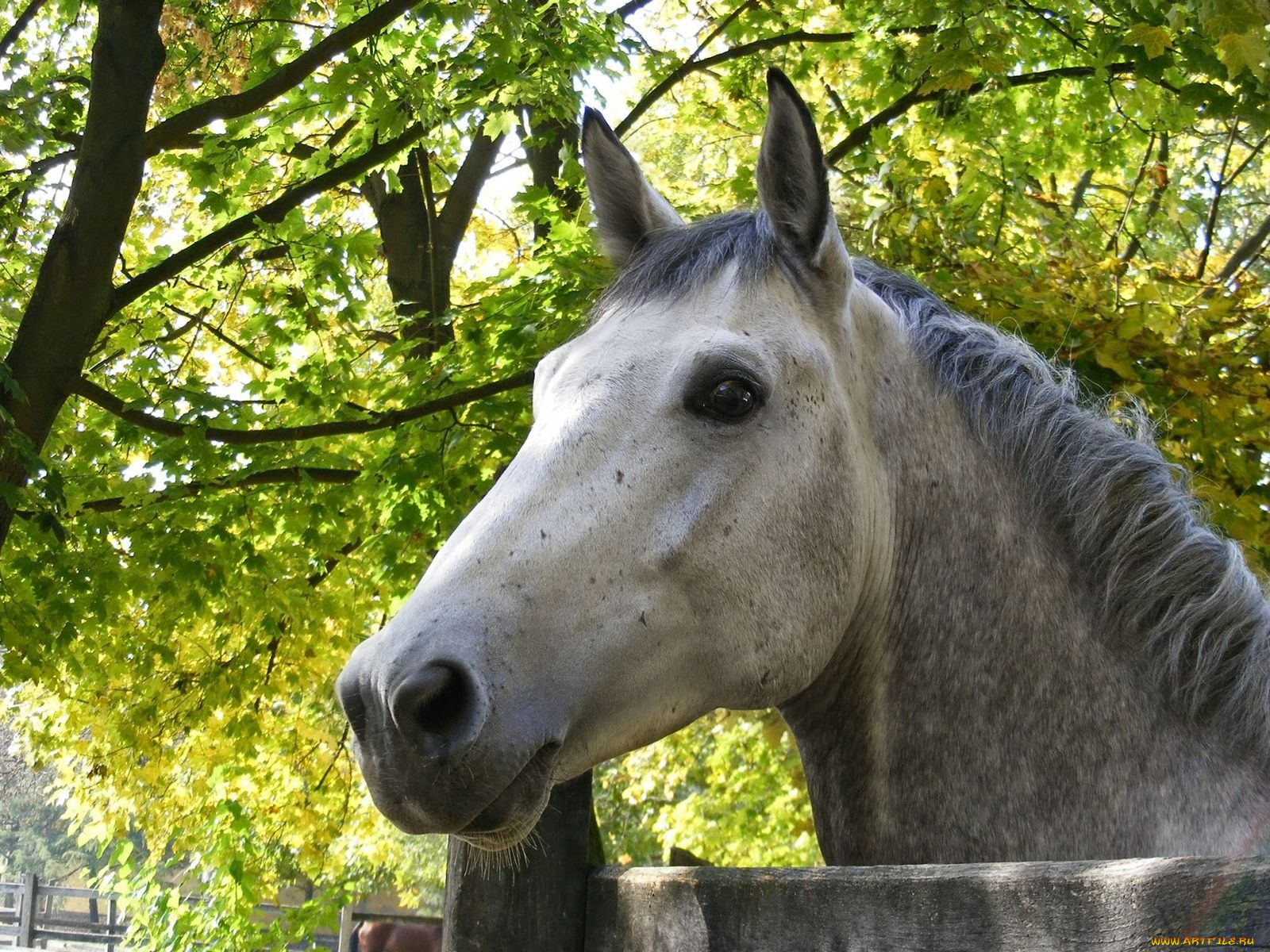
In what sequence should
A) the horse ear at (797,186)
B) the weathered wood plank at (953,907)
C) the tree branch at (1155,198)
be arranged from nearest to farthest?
1. the weathered wood plank at (953,907)
2. the horse ear at (797,186)
3. the tree branch at (1155,198)

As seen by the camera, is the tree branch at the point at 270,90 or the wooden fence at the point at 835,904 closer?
the wooden fence at the point at 835,904

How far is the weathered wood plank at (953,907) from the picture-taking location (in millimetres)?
1110

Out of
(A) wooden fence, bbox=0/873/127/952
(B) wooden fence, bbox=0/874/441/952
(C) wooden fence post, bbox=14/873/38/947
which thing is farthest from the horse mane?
(C) wooden fence post, bbox=14/873/38/947

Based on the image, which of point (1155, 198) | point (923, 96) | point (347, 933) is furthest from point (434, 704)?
point (347, 933)

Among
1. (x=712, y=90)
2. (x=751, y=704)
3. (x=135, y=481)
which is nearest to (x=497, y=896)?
(x=751, y=704)

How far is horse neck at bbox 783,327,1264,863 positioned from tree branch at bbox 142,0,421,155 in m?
3.31

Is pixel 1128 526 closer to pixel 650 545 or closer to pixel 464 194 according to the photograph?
pixel 650 545

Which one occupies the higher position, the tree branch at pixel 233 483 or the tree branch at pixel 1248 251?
the tree branch at pixel 1248 251

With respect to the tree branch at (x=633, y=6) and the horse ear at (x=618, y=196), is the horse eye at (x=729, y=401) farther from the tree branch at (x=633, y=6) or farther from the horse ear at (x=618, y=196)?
the tree branch at (x=633, y=6)

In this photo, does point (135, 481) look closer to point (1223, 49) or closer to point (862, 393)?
point (862, 393)

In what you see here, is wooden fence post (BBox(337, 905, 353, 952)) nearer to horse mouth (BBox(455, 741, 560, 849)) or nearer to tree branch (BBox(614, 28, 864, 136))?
tree branch (BBox(614, 28, 864, 136))

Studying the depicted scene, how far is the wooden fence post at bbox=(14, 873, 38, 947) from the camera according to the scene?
61.4ft

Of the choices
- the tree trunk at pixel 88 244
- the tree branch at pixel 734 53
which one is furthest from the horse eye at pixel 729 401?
the tree branch at pixel 734 53

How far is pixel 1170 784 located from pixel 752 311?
1.17 metres
